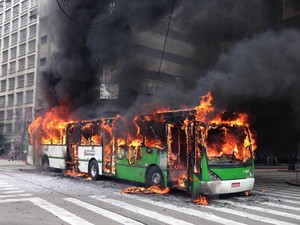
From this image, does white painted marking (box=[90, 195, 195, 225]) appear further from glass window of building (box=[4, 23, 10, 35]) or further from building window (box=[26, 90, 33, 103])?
glass window of building (box=[4, 23, 10, 35])

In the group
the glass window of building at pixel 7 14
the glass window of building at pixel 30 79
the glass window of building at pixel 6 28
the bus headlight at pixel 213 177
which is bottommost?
the bus headlight at pixel 213 177

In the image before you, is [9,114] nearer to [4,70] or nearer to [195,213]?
[4,70]

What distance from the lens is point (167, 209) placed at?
7504 mm

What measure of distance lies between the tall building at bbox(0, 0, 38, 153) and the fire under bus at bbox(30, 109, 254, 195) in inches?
1065

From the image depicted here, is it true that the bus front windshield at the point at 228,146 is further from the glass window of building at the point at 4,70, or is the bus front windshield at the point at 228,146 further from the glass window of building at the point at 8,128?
the glass window of building at the point at 4,70

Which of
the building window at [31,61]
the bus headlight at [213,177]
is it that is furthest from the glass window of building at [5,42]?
the bus headlight at [213,177]

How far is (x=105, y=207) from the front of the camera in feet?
25.0

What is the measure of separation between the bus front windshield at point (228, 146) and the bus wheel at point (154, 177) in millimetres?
1758

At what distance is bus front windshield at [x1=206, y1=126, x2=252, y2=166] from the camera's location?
29.1 feet

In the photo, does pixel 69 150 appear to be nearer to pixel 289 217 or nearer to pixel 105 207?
pixel 105 207

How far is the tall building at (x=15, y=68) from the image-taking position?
3950 centimetres

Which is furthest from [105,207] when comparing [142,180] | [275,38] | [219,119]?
[275,38]

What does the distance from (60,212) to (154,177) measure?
367cm

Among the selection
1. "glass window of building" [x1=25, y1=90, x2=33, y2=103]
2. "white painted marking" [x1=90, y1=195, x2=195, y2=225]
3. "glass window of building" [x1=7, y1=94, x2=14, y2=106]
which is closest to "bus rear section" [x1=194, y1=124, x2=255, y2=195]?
"white painted marking" [x1=90, y1=195, x2=195, y2=225]
